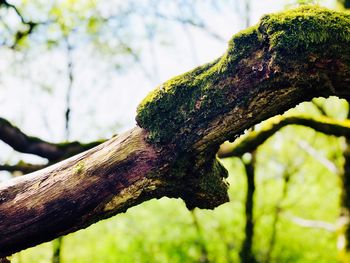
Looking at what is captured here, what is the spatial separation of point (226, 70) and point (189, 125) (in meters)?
0.55

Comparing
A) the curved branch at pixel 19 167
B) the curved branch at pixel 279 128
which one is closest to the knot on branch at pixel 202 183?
the curved branch at pixel 279 128

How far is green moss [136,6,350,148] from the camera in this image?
10.2 feet

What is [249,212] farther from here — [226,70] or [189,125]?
[226,70]

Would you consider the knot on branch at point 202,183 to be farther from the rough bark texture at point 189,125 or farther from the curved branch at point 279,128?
the curved branch at point 279,128

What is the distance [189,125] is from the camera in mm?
3373

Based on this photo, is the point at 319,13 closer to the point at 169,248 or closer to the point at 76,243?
the point at 169,248

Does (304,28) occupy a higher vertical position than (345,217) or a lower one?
higher

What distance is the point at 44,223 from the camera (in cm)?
344

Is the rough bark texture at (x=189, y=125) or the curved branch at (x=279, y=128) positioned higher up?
the rough bark texture at (x=189, y=125)

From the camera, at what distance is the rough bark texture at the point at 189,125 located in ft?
10.3

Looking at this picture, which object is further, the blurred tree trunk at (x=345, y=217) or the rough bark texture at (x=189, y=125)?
the blurred tree trunk at (x=345, y=217)

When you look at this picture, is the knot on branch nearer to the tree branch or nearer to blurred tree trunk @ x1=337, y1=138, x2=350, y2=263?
the tree branch

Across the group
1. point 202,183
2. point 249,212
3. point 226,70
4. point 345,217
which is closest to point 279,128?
point 202,183

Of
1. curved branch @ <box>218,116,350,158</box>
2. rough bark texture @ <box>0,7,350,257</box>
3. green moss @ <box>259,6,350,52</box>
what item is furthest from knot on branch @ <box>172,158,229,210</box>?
curved branch @ <box>218,116,350,158</box>
